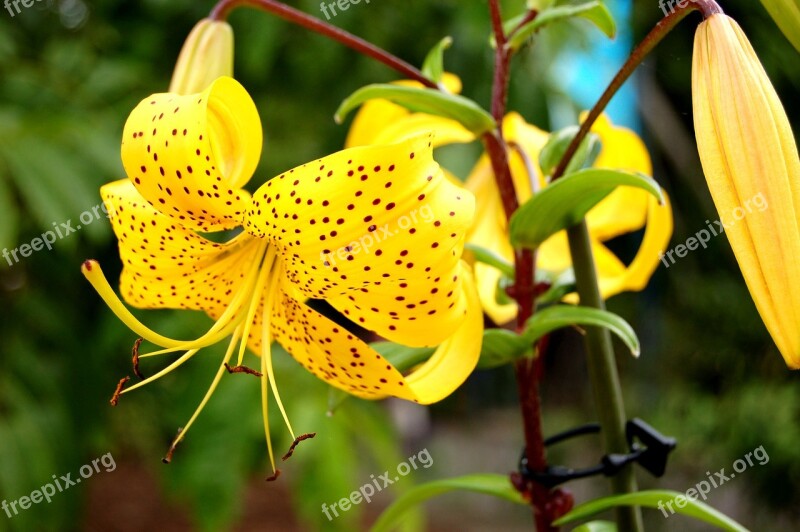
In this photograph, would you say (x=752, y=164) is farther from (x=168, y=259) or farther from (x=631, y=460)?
(x=168, y=259)

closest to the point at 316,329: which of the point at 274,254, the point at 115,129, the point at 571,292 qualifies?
the point at 274,254

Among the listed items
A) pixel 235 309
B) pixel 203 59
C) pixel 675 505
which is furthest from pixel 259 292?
pixel 675 505

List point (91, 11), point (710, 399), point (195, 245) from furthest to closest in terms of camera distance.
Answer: point (710, 399), point (91, 11), point (195, 245)

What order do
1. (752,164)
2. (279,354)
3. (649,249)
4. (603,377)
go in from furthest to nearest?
(279,354)
(649,249)
(603,377)
(752,164)

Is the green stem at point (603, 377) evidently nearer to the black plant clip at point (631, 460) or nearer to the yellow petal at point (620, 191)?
the black plant clip at point (631, 460)

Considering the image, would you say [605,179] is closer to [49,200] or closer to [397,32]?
[49,200]

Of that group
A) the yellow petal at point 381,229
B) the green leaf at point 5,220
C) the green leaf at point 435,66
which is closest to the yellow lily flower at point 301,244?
the yellow petal at point 381,229
